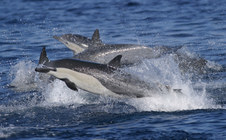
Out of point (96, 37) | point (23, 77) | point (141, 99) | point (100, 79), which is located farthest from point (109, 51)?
point (141, 99)

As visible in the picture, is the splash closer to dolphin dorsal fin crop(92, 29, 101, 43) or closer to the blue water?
→ the blue water

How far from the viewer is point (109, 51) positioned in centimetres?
1527

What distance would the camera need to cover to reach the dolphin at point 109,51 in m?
15.0

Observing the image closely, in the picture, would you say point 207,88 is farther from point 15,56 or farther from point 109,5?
point 109,5

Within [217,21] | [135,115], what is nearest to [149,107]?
[135,115]

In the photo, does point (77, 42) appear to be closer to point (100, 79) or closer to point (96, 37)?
point (96, 37)

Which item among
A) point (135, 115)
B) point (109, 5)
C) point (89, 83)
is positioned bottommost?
point (135, 115)

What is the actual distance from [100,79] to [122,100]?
1.18 m

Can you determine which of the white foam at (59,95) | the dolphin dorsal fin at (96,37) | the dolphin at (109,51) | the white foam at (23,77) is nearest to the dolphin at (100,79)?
the white foam at (59,95)

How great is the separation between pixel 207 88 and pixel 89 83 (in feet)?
12.5

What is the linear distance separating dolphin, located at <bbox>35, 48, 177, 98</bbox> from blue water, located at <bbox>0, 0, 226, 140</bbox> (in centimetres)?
29

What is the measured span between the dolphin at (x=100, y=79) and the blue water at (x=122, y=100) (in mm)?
287

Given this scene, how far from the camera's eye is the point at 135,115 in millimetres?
11102

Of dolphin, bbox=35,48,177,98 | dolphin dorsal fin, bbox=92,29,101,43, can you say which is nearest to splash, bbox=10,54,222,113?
dolphin, bbox=35,48,177,98
